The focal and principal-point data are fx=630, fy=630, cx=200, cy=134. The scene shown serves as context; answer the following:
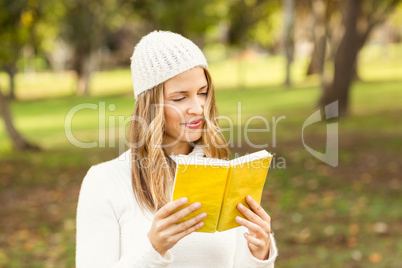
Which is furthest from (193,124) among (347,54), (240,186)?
(347,54)

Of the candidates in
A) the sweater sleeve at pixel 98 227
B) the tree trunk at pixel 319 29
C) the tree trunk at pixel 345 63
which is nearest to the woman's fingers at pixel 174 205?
the sweater sleeve at pixel 98 227

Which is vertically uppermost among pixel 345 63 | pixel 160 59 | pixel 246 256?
pixel 345 63

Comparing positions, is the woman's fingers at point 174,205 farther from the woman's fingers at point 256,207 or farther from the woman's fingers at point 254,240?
the woman's fingers at point 254,240

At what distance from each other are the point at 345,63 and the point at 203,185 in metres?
15.5

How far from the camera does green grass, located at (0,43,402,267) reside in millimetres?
6701

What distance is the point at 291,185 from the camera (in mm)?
9609

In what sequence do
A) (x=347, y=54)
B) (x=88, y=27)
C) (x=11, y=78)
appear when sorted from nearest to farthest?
(x=347, y=54), (x=88, y=27), (x=11, y=78)

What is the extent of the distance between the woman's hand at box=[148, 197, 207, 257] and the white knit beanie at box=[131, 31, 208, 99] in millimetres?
545

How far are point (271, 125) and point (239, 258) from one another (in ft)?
49.3

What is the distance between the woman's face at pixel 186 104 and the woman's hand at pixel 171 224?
0.44 meters

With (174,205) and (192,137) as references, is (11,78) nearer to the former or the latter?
(192,137)

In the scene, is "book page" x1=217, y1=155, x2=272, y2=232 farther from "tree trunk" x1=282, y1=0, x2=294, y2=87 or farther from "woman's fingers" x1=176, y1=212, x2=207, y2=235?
"tree trunk" x1=282, y1=0, x2=294, y2=87

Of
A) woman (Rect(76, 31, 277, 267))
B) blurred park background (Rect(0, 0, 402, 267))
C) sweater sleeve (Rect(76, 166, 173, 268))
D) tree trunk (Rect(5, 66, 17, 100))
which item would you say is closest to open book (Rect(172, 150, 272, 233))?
woman (Rect(76, 31, 277, 267))

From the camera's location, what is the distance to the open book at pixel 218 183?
6.45ft
